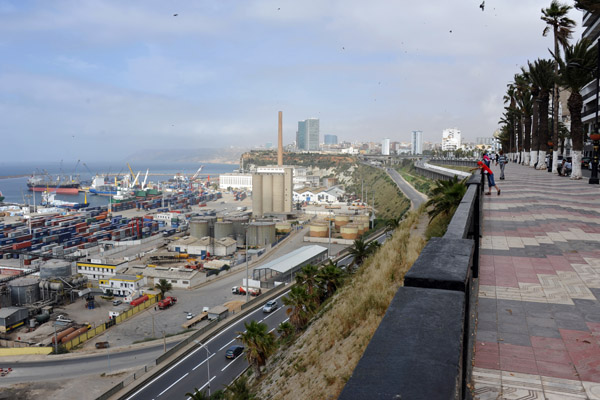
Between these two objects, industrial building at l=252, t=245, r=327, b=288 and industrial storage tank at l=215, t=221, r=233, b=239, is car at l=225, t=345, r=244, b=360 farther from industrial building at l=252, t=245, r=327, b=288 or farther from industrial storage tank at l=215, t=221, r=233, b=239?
industrial storage tank at l=215, t=221, r=233, b=239

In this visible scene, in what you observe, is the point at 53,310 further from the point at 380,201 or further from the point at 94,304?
the point at 380,201

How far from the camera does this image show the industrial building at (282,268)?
→ 3030 centimetres

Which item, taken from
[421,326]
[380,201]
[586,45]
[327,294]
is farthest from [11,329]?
[380,201]

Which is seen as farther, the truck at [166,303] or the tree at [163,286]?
the tree at [163,286]

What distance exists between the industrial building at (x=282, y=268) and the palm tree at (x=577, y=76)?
18953 mm

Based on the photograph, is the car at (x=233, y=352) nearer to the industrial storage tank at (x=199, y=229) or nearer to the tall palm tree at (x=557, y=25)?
the tall palm tree at (x=557, y=25)

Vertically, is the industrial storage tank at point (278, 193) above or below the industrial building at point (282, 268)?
above

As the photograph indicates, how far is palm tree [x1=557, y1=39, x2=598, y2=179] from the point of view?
18578 millimetres

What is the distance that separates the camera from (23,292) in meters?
30.2

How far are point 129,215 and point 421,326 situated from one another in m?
87.6

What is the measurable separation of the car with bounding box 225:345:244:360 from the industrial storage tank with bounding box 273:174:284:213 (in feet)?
147

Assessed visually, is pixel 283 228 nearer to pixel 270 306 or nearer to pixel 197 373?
pixel 270 306

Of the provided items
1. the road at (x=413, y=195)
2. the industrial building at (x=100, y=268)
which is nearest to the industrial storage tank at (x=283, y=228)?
the road at (x=413, y=195)

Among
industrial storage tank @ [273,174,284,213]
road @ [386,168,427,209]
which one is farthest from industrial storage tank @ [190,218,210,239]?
road @ [386,168,427,209]
